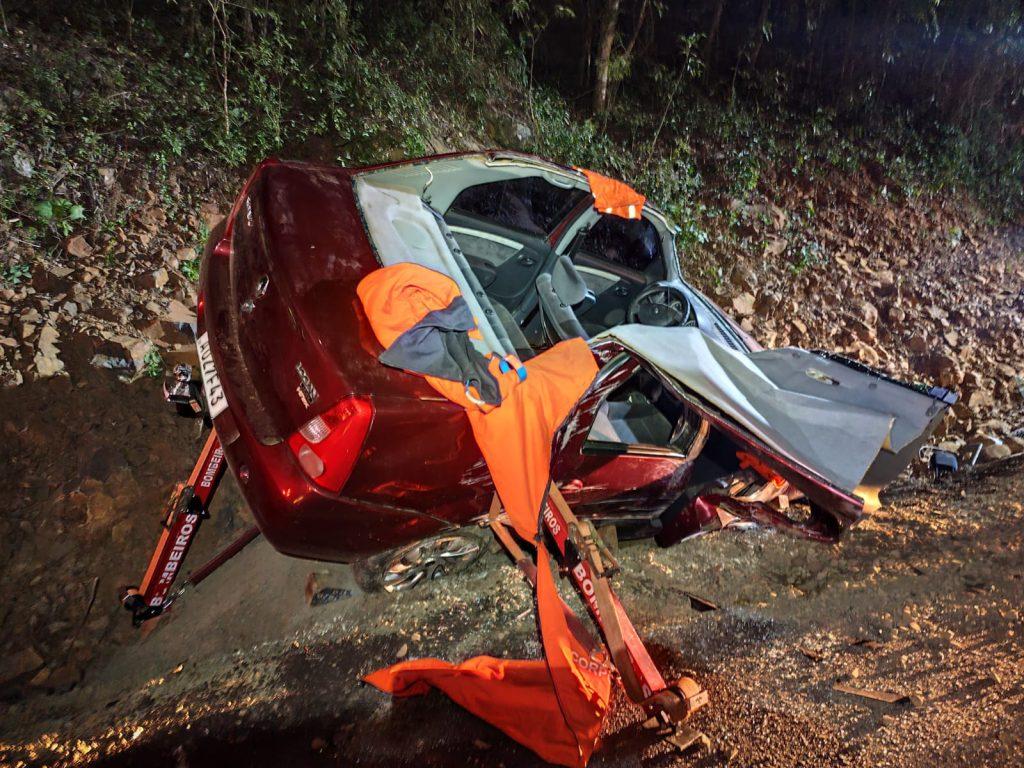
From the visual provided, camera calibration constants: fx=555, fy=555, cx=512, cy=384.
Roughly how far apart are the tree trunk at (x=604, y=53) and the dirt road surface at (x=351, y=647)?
640 cm

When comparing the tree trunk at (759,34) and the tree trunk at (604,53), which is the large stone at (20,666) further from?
the tree trunk at (759,34)

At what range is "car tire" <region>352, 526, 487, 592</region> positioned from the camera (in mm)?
2553

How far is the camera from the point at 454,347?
209 cm

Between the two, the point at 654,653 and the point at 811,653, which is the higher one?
the point at 654,653

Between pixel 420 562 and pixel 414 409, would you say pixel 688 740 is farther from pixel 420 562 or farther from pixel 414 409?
pixel 414 409

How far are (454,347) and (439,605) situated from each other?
4.82 feet

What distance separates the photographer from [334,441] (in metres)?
1.84

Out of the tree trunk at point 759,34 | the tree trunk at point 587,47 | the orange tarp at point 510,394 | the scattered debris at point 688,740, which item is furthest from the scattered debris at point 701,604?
the tree trunk at point 759,34

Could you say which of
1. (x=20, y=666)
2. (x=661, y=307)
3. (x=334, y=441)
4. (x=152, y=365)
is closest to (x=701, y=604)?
(x=661, y=307)

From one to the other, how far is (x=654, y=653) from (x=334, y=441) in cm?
206

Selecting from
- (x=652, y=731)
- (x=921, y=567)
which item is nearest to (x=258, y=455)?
(x=652, y=731)

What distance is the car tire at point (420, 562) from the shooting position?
2.55 meters

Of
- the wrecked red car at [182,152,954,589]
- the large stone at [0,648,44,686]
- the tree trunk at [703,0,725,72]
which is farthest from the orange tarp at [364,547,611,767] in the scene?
the tree trunk at [703,0,725,72]

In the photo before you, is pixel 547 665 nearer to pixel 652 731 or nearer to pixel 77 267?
pixel 652 731
